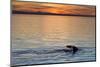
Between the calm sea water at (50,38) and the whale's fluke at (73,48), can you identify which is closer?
the calm sea water at (50,38)

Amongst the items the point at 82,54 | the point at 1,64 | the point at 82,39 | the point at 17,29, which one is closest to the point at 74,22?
the point at 82,39

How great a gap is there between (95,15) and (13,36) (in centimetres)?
126

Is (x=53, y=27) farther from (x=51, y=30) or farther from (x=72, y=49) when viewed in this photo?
(x=72, y=49)

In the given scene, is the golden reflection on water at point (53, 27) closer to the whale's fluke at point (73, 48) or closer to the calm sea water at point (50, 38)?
the calm sea water at point (50, 38)

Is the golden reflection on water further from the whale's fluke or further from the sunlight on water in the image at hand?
the whale's fluke

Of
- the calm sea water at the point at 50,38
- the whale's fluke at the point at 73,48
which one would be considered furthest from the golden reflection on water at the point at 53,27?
the whale's fluke at the point at 73,48

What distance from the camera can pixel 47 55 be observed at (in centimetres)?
275

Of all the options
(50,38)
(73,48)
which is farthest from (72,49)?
(50,38)

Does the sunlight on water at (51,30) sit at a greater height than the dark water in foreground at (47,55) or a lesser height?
greater

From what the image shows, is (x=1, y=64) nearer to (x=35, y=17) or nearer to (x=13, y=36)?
(x=13, y=36)

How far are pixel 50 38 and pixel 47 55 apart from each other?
235mm

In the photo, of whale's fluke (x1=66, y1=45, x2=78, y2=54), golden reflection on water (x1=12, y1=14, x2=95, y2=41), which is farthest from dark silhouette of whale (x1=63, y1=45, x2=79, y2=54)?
golden reflection on water (x1=12, y1=14, x2=95, y2=41)

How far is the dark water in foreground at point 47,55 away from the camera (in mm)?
2633

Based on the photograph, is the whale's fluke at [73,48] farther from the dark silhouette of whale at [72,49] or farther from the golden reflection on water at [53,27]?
the golden reflection on water at [53,27]
